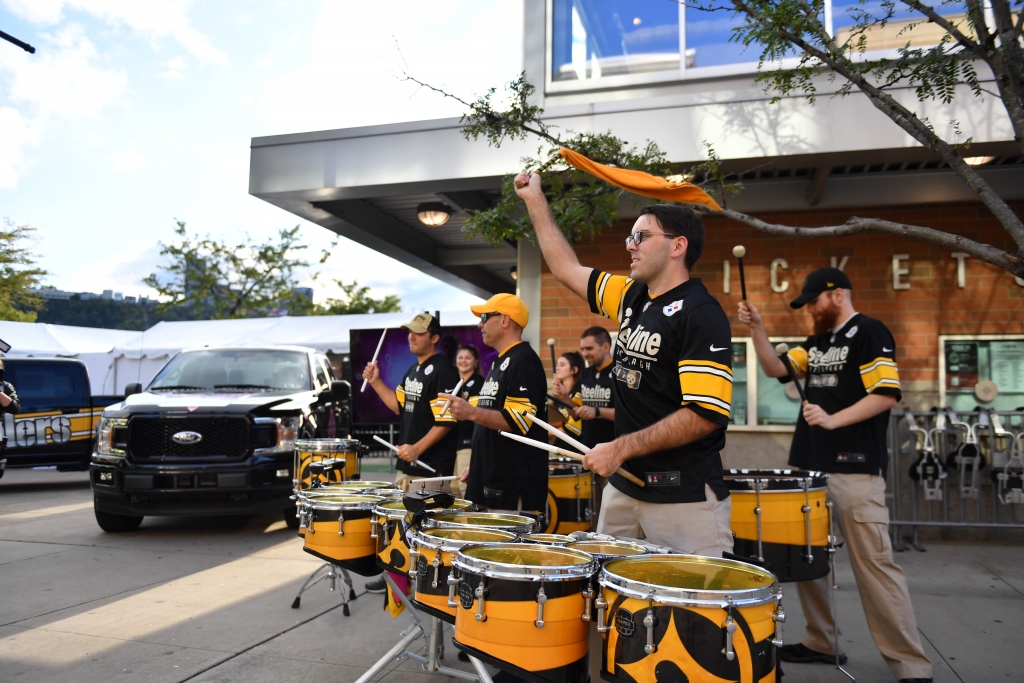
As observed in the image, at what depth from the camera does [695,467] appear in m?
2.69

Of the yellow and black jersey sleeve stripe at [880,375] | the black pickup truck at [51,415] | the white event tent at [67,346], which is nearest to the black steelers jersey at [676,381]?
the yellow and black jersey sleeve stripe at [880,375]

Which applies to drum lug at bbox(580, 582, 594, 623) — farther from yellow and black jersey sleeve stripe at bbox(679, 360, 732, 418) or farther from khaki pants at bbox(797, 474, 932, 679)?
khaki pants at bbox(797, 474, 932, 679)

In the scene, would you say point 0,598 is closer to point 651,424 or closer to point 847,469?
point 651,424

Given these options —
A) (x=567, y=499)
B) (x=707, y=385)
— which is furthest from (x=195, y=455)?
(x=707, y=385)

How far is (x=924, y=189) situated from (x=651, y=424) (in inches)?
268

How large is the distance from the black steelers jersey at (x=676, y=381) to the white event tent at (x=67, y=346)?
2074 cm

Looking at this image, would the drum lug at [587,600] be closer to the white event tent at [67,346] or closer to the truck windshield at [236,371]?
the truck windshield at [236,371]

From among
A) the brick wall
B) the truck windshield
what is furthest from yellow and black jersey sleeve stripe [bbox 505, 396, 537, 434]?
the truck windshield

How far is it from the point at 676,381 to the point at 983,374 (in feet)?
22.6

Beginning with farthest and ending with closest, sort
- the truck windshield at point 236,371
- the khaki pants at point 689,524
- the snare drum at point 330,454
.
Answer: the truck windshield at point 236,371
the snare drum at point 330,454
the khaki pants at point 689,524

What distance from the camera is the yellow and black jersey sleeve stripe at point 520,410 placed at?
3.86 m

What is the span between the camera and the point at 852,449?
4066mm

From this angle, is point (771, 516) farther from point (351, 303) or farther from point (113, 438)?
point (351, 303)

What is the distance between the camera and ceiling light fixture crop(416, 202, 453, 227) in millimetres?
9328
